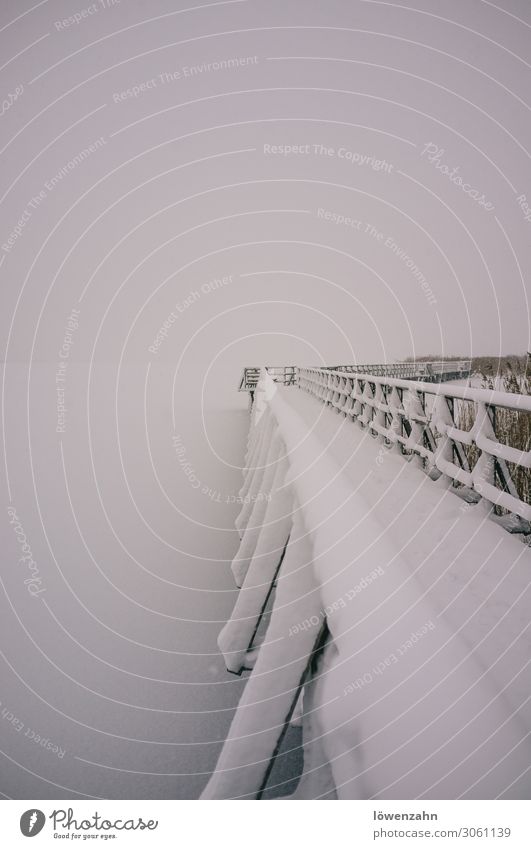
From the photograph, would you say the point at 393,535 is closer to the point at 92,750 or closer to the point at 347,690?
the point at 347,690

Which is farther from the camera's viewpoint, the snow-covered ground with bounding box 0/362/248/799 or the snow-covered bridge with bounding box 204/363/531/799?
the snow-covered ground with bounding box 0/362/248/799

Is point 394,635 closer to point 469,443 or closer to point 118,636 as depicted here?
point 469,443

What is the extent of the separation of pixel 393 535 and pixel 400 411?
3650mm

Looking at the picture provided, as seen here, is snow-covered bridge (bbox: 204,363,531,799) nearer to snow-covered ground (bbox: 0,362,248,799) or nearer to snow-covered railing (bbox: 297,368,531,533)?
snow-covered railing (bbox: 297,368,531,533)

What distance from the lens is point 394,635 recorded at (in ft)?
4.79

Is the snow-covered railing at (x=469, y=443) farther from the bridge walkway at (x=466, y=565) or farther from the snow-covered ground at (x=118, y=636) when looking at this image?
the snow-covered ground at (x=118, y=636)
